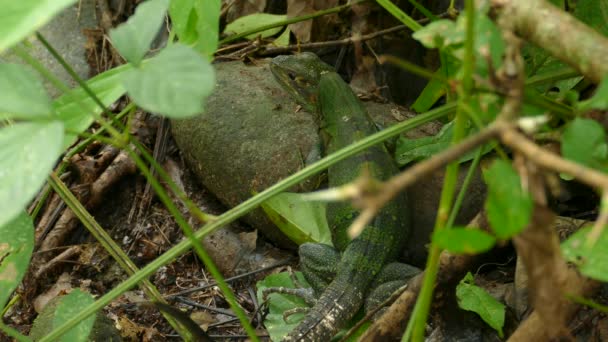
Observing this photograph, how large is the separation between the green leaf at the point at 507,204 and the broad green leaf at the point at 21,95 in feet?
2.55

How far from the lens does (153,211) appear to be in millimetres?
4605

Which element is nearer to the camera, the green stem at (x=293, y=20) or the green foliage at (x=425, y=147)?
the green foliage at (x=425, y=147)

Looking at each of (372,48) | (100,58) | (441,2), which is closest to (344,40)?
(372,48)

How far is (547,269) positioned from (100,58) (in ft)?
14.9

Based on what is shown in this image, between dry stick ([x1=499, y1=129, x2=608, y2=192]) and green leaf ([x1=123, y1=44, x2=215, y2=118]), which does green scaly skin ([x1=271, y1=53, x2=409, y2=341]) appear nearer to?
green leaf ([x1=123, y1=44, x2=215, y2=118])

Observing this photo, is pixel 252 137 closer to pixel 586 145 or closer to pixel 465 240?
pixel 586 145

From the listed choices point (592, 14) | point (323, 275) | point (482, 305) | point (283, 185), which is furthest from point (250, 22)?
point (283, 185)

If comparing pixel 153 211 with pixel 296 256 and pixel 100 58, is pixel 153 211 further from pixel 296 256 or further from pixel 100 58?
pixel 100 58

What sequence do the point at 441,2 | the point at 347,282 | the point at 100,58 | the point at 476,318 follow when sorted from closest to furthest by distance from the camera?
the point at 476,318 < the point at 347,282 < the point at 441,2 < the point at 100,58

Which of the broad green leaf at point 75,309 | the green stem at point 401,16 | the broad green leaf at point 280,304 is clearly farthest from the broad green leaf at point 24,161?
the broad green leaf at point 280,304

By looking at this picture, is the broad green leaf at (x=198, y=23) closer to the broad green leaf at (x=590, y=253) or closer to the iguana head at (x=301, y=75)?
the broad green leaf at (x=590, y=253)

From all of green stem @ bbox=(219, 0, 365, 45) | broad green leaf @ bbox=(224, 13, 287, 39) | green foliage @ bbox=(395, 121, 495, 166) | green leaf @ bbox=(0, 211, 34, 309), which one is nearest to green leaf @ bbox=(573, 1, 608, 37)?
green foliage @ bbox=(395, 121, 495, 166)

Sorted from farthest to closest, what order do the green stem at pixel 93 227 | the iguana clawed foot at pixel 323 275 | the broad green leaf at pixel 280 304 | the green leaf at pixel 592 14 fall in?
the iguana clawed foot at pixel 323 275 → the broad green leaf at pixel 280 304 → the green leaf at pixel 592 14 → the green stem at pixel 93 227

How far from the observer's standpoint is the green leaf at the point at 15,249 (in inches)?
82.7
